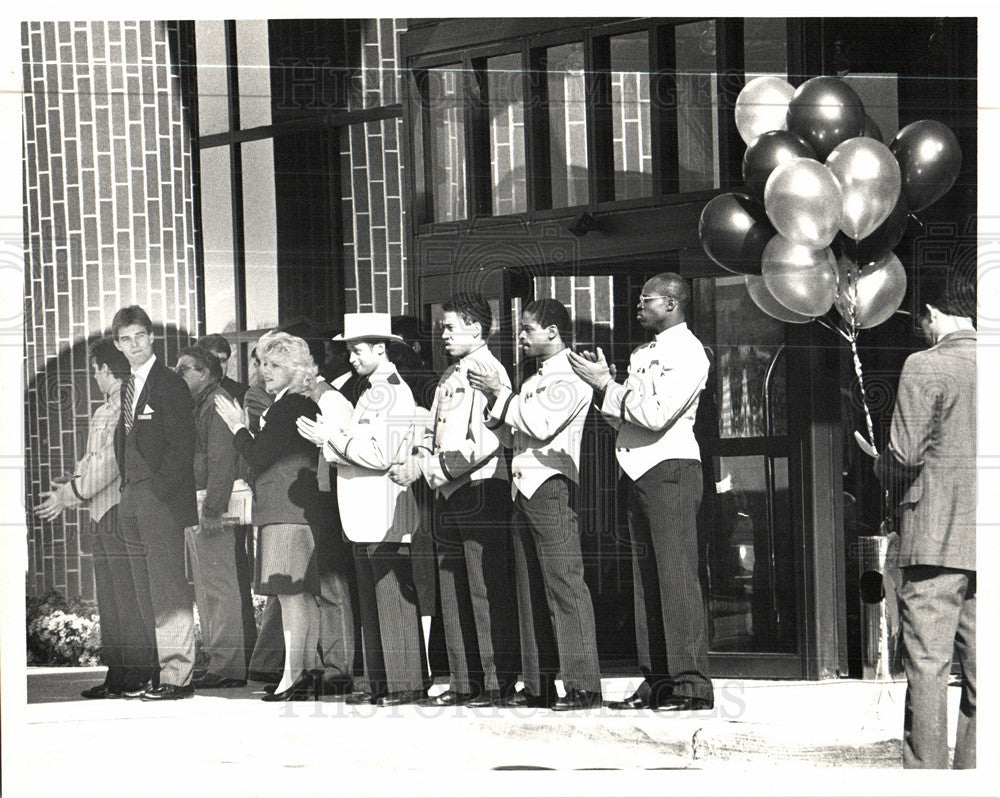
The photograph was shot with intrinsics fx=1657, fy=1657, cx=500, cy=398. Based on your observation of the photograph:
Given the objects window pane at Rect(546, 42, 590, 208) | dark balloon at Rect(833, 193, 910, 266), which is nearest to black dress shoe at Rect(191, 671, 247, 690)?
window pane at Rect(546, 42, 590, 208)

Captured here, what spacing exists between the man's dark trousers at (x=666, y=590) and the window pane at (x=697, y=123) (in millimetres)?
1095

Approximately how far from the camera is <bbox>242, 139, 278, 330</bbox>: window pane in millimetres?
6375

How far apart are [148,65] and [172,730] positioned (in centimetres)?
258

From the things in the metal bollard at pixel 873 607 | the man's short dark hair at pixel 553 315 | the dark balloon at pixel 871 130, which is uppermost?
the dark balloon at pixel 871 130

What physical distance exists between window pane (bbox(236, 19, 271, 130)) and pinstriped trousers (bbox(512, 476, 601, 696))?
70.9 inches

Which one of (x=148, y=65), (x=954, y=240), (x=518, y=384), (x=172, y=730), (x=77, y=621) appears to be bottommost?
(x=172, y=730)

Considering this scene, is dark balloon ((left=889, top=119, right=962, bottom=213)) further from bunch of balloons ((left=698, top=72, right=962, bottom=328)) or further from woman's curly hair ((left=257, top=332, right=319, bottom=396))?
woman's curly hair ((left=257, top=332, right=319, bottom=396))

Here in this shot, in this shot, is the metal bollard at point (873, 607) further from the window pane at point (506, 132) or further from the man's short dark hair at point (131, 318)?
the man's short dark hair at point (131, 318)

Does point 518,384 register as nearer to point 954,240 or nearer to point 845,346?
point 845,346

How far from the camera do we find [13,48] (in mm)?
6371

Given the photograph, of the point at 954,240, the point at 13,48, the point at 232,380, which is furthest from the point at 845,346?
the point at 13,48

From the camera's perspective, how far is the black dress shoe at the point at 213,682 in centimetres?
646

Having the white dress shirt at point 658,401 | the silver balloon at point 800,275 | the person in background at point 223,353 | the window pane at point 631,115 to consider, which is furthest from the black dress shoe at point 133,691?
the silver balloon at point 800,275

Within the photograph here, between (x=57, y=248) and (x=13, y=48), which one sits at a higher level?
(x=13, y=48)
